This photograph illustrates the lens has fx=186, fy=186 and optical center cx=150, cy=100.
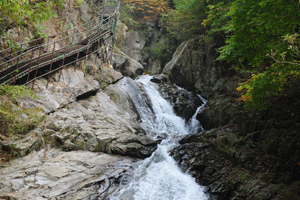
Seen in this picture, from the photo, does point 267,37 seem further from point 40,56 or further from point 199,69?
point 199,69

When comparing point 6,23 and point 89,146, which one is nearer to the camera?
point 89,146

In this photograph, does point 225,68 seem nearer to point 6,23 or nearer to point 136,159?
point 136,159

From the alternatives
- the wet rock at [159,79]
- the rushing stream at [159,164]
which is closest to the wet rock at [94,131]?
the rushing stream at [159,164]

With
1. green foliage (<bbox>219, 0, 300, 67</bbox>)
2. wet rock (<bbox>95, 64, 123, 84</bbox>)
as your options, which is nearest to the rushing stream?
wet rock (<bbox>95, 64, 123, 84</bbox>)

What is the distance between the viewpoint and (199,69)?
1878 centimetres

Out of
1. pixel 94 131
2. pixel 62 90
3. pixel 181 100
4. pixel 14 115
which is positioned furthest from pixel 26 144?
pixel 181 100

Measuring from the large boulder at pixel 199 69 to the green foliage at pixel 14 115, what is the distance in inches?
568

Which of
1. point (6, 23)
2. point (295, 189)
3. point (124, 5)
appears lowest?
point (295, 189)

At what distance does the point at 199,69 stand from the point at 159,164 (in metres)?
12.4

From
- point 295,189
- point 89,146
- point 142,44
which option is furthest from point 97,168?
point 142,44

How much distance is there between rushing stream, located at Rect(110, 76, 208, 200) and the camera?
7082 millimetres

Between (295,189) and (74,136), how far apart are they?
8609 mm

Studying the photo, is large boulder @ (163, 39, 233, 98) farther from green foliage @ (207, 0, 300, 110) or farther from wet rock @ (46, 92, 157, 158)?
wet rock @ (46, 92, 157, 158)

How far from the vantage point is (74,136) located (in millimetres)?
8961
